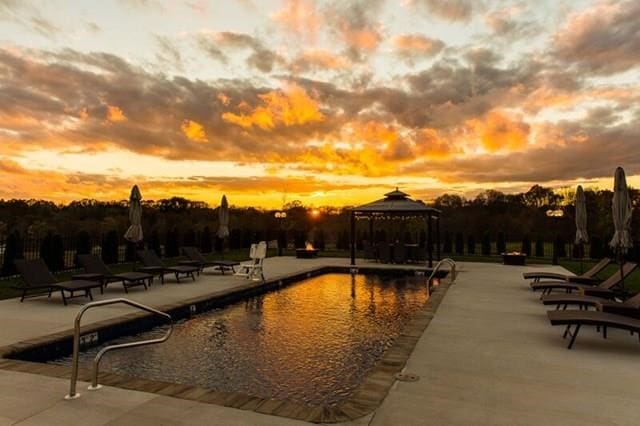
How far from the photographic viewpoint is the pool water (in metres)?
4.36

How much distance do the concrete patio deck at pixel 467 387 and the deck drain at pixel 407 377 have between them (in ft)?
0.22

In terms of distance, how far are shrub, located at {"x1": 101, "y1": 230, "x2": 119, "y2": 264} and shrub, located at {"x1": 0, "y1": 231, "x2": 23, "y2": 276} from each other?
9.14ft

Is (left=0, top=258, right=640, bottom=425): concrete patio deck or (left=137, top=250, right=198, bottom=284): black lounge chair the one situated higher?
(left=137, top=250, right=198, bottom=284): black lounge chair

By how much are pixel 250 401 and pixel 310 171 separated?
21827mm

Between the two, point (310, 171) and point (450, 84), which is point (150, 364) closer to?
point (450, 84)

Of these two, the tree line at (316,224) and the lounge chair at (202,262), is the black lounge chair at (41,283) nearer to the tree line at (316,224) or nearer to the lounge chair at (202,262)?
the lounge chair at (202,262)

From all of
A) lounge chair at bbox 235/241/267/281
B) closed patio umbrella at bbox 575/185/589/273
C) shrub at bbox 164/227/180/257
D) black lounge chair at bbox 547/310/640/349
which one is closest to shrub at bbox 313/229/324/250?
shrub at bbox 164/227/180/257

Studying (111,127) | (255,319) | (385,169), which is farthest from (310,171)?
(255,319)

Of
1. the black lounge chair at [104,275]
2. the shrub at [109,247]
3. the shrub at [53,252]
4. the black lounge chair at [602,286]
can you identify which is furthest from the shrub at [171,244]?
the black lounge chair at [602,286]

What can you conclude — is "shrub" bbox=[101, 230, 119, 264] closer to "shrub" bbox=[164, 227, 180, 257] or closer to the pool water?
"shrub" bbox=[164, 227, 180, 257]

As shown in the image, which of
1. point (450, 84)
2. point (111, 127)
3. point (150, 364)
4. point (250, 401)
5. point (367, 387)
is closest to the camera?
point (250, 401)

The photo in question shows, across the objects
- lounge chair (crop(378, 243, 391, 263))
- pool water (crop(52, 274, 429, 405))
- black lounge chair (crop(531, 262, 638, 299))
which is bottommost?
pool water (crop(52, 274, 429, 405))

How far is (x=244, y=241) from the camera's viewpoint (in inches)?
904

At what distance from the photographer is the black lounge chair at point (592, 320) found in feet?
15.6
